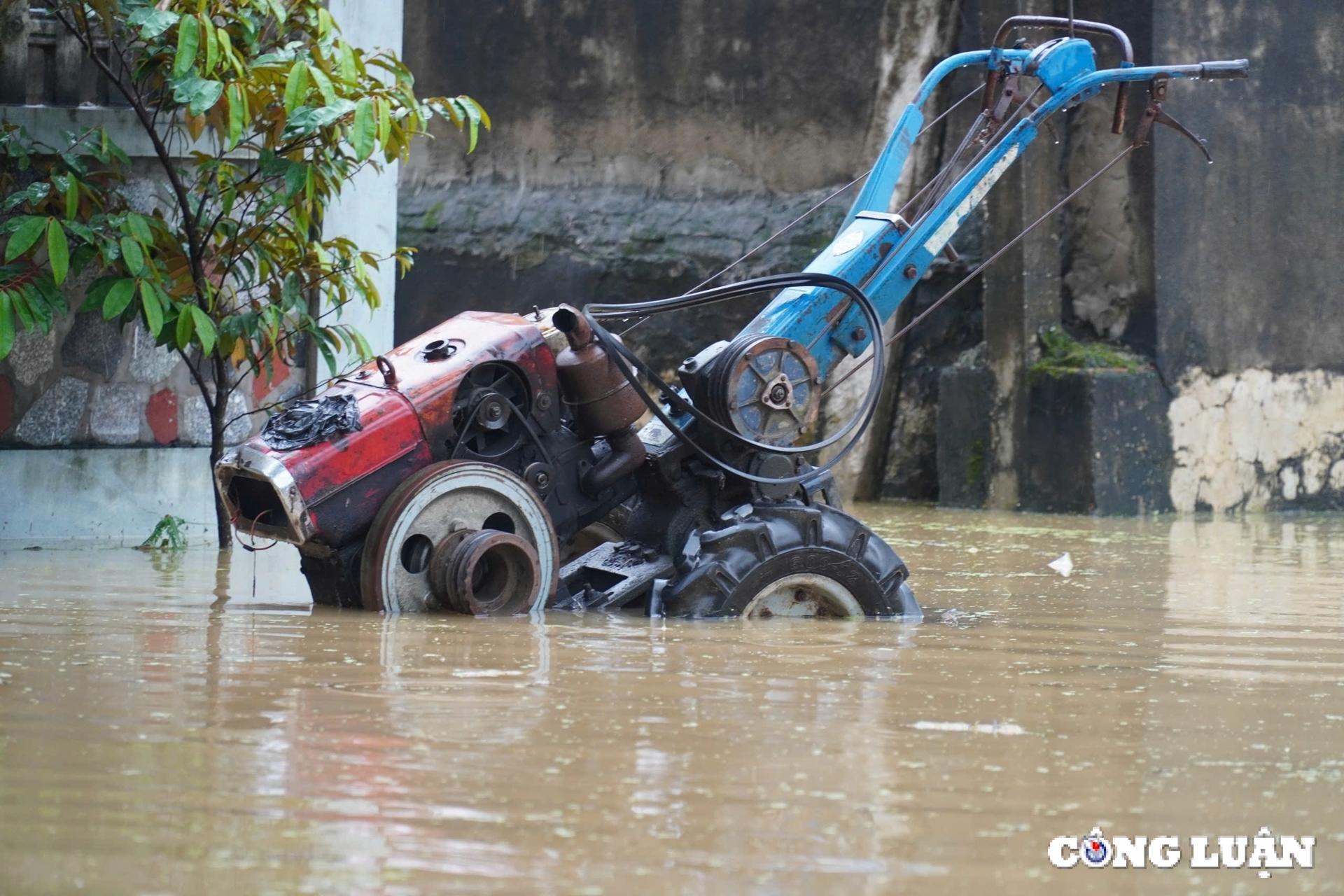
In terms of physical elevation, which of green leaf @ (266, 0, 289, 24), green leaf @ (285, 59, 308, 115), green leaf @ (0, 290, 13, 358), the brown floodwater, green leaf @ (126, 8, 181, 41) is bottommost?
the brown floodwater

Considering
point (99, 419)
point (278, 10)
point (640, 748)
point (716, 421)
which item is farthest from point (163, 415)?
point (640, 748)

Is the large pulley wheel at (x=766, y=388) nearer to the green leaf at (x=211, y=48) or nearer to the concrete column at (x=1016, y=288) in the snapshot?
the green leaf at (x=211, y=48)

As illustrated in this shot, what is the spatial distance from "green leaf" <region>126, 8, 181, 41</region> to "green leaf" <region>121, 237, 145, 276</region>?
668 mm

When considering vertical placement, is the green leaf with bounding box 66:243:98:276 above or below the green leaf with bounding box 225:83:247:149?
below

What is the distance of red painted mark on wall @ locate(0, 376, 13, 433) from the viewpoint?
6328 mm

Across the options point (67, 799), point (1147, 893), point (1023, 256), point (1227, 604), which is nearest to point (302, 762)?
point (67, 799)

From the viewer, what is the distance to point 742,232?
10.4 meters

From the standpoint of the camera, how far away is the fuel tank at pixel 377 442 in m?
4.20

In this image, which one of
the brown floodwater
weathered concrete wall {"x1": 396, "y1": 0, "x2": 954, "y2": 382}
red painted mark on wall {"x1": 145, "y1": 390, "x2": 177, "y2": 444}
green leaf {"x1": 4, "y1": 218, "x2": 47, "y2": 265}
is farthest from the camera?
weathered concrete wall {"x1": 396, "y1": 0, "x2": 954, "y2": 382}

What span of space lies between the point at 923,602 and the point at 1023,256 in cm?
463

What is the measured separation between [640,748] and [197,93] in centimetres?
352

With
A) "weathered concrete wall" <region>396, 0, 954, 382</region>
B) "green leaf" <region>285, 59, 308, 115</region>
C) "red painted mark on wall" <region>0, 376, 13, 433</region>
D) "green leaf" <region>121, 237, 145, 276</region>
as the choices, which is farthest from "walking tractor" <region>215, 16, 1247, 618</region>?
"weathered concrete wall" <region>396, 0, 954, 382</region>

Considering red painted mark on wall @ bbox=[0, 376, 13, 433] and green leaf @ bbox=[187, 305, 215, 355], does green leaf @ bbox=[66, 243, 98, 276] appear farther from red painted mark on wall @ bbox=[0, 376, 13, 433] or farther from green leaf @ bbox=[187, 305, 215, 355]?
red painted mark on wall @ bbox=[0, 376, 13, 433]

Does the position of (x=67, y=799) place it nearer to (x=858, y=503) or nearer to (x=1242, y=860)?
(x=1242, y=860)
